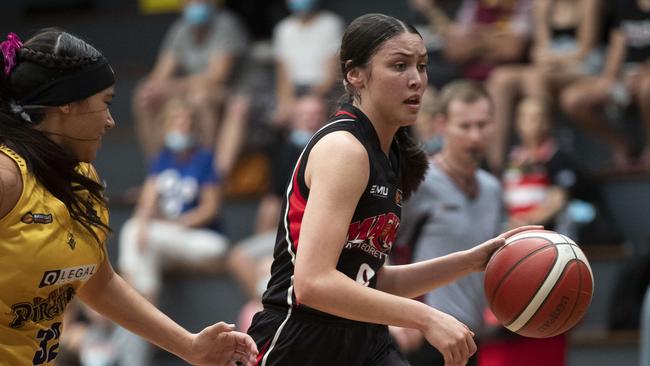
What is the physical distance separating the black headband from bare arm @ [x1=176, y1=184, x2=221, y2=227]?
5700 millimetres

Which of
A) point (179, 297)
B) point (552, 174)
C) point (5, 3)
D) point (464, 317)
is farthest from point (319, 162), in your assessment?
point (5, 3)

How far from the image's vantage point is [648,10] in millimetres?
8211

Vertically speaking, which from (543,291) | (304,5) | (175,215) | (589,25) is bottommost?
(175,215)

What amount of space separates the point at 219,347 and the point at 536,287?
1.08m

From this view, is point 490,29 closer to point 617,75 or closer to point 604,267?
point 617,75

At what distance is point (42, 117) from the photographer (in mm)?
3211

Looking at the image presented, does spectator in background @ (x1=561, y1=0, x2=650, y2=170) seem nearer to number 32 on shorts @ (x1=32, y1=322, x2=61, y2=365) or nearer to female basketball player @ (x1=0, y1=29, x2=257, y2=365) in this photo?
female basketball player @ (x1=0, y1=29, x2=257, y2=365)

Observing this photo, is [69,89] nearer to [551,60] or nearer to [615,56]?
[551,60]

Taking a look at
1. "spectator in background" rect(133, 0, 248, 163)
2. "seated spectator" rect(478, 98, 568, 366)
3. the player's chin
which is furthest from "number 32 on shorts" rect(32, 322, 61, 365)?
"spectator in background" rect(133, 0, 248, 163)

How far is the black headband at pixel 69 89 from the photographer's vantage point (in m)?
3.19

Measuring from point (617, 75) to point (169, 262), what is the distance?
398cm

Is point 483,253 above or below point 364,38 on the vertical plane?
below

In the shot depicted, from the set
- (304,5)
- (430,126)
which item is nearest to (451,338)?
(430,126)

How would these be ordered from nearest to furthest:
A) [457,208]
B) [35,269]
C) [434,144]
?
1. [35,269]
2. [457,208]
3. [434,144]
